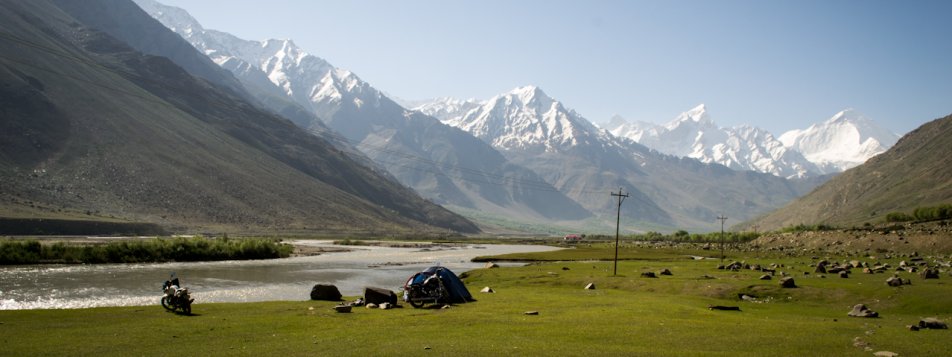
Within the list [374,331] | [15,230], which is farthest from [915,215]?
[15,230]

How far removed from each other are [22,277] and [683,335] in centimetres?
6392

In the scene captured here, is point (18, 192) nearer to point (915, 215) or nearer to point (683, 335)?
point (683, 335)

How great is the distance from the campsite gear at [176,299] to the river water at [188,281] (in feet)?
36.3

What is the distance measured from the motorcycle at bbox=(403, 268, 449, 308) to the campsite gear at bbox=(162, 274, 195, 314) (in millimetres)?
12494

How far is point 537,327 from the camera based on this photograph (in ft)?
97.8

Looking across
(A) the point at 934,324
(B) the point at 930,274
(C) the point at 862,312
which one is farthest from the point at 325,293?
(B) the point at 930,274

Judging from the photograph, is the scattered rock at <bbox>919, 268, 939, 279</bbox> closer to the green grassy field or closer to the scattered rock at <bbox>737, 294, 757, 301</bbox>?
the green grassy field

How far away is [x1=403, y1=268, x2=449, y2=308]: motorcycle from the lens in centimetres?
3950

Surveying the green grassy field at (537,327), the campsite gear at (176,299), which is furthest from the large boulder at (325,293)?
the campsite gear at (176,299)

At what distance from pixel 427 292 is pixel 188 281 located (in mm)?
36606

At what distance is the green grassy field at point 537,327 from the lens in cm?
2442

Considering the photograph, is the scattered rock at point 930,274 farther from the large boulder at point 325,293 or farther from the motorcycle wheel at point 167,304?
the motorcycle wheel at point 167,304

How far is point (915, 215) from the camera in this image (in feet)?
469

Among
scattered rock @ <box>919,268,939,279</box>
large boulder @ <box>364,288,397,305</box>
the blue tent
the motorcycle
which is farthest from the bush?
scattered rock @ <box>919,268,939,279</box>
